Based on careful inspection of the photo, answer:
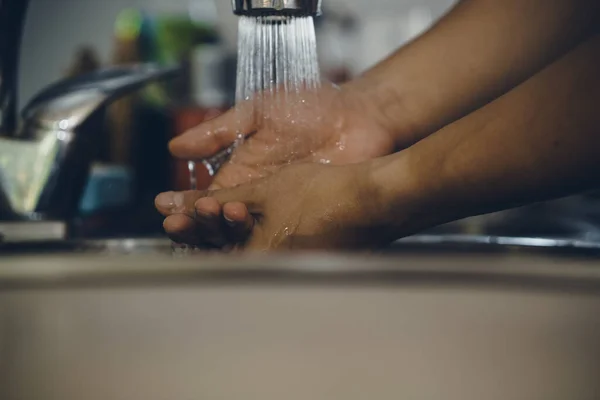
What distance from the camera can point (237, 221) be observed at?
538 mm

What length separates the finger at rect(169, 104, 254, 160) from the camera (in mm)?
604

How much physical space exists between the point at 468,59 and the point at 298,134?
0.47 feet

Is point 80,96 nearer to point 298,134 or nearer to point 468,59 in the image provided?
point 298,134

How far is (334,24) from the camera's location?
1.43 metres

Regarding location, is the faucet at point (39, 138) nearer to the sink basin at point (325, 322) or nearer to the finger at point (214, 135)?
the finger at point (214, 135)

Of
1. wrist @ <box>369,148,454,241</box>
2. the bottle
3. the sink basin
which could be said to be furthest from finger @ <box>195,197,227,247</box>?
the bottle

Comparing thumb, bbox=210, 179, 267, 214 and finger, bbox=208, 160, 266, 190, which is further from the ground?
finger, bbox=208, 160, 266, 190

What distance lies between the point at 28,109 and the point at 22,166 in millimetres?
48

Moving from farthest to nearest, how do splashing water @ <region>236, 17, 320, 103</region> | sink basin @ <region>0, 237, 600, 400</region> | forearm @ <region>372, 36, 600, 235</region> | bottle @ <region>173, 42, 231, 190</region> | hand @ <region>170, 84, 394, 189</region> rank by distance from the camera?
bottle @ <region>173, 42, 231, 190</region> < hand @ <region>170, 84, 394, 189</region> < splashing water @ <region>236, 17, 320, 103</region> < forearm @ <region>372, 36, 600, 235</region> < sink basin @ <region>0, 237, 600, 400</region>

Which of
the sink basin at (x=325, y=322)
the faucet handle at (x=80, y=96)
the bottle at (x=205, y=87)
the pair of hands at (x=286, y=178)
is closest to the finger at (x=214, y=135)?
the pair of hands at (x=286, y=178)

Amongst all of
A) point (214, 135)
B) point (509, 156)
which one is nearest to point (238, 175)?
point (214, 135)

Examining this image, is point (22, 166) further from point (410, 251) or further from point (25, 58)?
point (25, 58)

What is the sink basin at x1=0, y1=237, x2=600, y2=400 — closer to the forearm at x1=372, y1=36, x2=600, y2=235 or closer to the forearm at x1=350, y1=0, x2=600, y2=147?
the forearm at x1=372, y1=36, x2=600, y2=235

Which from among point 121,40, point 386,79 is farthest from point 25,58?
point 386,79
